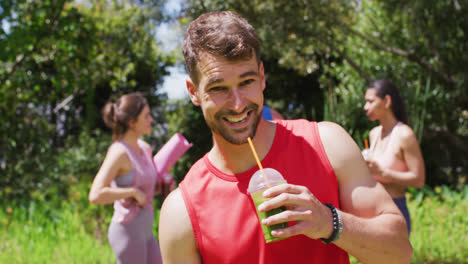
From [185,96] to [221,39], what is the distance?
952cm

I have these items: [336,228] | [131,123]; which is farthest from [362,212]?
[131,123]

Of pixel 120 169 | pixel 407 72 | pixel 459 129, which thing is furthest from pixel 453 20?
pixel 120 169

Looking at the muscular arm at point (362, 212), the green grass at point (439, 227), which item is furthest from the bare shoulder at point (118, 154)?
the green grass at point (439, 227)

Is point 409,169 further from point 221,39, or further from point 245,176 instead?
point 221,39

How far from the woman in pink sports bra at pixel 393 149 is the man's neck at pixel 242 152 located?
6.39 feet

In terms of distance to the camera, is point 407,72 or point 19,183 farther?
point 19,183

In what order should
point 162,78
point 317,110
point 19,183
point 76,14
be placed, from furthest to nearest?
1. point 162,78
2. point 317,110
3. point 19,183
4. point 76,14

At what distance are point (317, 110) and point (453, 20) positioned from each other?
4.62m

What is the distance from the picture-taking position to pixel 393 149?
11.8 feet

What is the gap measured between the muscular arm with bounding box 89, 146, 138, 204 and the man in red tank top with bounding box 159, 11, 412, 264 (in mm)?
1778

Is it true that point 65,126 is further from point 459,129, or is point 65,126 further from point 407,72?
point 459,129

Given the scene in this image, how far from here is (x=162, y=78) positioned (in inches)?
536

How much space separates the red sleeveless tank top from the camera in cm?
155

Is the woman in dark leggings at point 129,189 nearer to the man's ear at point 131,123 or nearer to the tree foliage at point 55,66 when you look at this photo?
the man's ear at point 131,123
